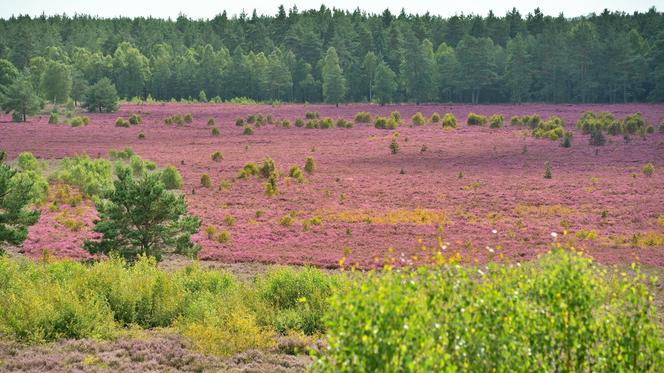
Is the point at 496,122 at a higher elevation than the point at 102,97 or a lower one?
lower

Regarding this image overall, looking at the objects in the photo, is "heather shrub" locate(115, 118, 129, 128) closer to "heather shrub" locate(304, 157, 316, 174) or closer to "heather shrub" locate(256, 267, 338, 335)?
"heather shrub" locate(304, 157, 316, 174)

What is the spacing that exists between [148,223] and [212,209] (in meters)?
12.3

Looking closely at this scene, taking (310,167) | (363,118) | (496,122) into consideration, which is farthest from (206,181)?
(363,118)

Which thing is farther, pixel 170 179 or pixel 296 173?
pixel 296 173

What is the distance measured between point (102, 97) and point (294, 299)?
82851 mm

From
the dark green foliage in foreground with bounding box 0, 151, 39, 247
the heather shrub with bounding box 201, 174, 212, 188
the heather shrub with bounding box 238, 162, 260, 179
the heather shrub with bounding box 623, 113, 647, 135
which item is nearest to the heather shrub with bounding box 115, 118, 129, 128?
the heather shrub with bounding box 238, 162, 260, 179

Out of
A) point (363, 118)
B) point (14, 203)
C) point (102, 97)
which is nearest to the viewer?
point (14, 203)

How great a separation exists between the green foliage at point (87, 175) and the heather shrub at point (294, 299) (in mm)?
20902

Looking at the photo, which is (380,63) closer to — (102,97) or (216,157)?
(102,97)

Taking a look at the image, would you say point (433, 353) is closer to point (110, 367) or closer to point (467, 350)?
point (467, 350)

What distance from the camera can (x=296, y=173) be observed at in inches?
1831

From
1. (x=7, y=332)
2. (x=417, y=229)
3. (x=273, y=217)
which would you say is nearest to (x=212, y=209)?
(x=273, y=217)

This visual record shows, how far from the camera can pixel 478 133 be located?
7150 cm

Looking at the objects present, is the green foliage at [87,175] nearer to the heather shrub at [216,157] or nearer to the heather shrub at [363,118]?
the heather shrub at [216,157]
